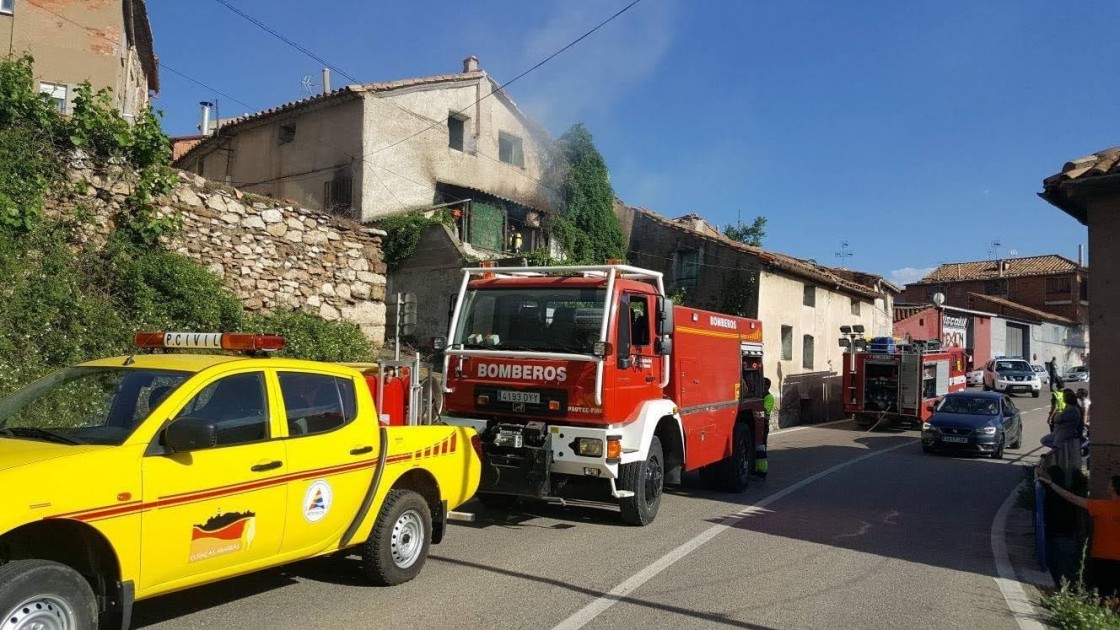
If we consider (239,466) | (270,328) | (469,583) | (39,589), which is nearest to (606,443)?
(469,583)

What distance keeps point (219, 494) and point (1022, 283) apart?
68.3 metres

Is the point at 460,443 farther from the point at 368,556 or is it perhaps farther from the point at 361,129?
the point at 361,129

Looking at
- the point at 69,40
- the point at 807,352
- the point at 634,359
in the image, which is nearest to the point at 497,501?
the point at 634,359

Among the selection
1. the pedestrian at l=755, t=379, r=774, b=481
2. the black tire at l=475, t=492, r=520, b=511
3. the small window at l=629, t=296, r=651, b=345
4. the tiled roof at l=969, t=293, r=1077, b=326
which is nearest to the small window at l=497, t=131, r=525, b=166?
the pedestrian at l=755, t=379, r=774, b=481

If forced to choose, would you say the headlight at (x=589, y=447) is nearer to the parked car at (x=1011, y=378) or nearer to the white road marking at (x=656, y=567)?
the white road marking at (x=656, y=567)

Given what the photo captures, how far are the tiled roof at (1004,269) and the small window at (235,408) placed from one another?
2607 inches

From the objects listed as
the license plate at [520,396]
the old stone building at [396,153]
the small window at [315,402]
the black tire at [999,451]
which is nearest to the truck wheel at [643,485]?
the license plate at [520,396]

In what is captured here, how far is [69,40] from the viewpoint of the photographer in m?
19.1

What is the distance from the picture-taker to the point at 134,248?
11.5 metres

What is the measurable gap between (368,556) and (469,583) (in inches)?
33.8

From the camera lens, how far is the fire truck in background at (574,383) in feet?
26.6

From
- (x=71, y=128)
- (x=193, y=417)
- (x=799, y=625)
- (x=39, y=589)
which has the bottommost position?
(x=799, y=625)

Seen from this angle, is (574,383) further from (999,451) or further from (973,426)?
(999,451)

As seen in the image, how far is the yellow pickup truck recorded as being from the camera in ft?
12.9
